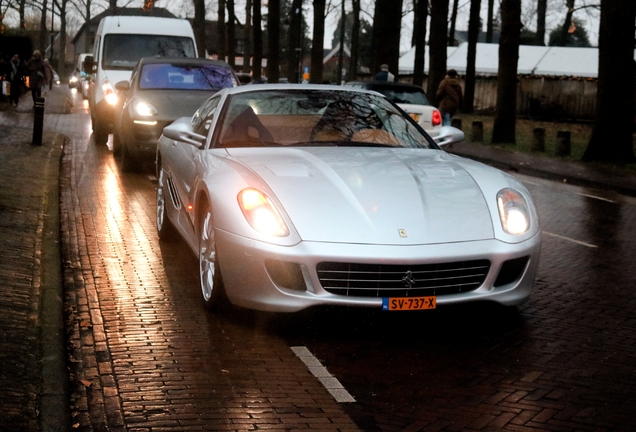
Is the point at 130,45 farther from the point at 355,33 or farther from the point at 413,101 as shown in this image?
the point at 355,33

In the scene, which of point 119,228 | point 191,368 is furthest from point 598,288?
point 119,228

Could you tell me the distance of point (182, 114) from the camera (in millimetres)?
14180

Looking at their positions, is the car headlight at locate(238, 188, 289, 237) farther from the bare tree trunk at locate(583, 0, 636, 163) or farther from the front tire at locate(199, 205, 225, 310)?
the bare tree trunk at locate(583, 0, 636, 163)

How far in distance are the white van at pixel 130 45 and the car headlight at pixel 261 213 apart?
15.3m

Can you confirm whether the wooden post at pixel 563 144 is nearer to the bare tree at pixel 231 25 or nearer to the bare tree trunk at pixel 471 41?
the bare tree trunk at pixel 471 41

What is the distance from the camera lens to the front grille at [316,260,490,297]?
220 inches

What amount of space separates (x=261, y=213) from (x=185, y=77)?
10.1 m

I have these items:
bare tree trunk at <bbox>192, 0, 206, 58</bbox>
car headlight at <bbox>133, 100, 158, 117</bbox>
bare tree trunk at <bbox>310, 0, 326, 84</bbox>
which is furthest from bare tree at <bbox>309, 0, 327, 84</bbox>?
car headlight at <bbox>133, 100, 158, 117</bbox>

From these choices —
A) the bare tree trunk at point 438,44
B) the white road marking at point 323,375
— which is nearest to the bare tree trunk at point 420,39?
the bare tree trunk at point 438,44

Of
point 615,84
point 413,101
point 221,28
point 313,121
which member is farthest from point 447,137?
point 221,28

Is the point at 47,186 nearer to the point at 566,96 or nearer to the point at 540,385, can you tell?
the point at 540,385

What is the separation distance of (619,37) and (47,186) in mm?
12041

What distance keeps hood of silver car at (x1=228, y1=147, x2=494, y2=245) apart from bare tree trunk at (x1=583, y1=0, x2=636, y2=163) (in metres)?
13.9

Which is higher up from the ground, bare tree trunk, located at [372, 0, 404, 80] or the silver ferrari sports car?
bare tree trunk, located at [372, 0, 404, 80]
